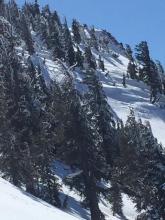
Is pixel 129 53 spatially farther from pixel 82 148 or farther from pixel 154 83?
pixel 82 148

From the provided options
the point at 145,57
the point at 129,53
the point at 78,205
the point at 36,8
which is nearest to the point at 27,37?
the point at 145,57

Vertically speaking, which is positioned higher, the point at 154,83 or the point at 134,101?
the point at 154,83

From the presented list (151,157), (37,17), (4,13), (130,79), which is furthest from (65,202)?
(37,17)

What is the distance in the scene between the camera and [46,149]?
4081cm

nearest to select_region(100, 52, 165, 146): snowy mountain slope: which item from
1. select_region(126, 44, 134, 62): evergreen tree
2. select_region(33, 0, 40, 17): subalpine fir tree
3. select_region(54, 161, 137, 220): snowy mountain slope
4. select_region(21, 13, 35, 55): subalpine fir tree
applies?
select_region(21, 13, 35, 55): subalpine fir tree

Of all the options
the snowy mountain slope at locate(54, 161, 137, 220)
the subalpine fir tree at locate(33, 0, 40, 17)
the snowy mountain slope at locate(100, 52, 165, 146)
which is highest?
the subalpine fir tree at locate(33, 0, 40, 17)

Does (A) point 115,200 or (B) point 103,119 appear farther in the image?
(B) point 103,119

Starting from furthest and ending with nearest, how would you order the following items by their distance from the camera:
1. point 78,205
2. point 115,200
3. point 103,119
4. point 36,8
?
1. point 36,8
2. point 103,119
3. point 115,200
4. point 78,205

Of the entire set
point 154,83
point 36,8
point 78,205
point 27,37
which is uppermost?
point 36,8

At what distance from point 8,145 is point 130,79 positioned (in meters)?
105

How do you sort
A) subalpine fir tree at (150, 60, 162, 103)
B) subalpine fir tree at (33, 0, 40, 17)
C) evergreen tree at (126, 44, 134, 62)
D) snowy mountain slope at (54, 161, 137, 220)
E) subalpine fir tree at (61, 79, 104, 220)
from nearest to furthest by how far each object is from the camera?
1. subalpine fir tree at (61, 79, 104, 220)
2. snowy mountain slope at (54, 161, 137, 220)
3. subalpine fir tree at (150, 60, 162, 103)
4. evergreen tree at (126, 44, 134, 62)
5. subalpine fir tree at (33, 0, 40, 17)

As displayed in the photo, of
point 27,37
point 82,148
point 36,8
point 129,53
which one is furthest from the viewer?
point 36,8

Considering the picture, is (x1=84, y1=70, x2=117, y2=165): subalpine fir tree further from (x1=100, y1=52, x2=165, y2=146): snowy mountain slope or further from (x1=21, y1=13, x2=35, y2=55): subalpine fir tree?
(x1=21, y1=13, x2=35, y2=55): subalpine fir tree

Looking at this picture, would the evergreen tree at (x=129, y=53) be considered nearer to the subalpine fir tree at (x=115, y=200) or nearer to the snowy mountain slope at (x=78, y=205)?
the snowy mountain slope at (x=78, y=205)
